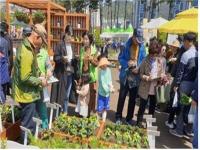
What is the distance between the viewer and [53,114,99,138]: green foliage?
4.54 m

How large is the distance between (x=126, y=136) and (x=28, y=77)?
140 cm

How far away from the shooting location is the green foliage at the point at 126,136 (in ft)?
14.6

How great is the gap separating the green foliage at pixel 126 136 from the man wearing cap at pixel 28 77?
964mm

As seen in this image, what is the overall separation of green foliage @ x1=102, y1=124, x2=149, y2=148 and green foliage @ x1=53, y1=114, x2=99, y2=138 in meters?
0.19

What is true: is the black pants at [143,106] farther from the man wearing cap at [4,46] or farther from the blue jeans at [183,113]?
the man wearing cap at [4,46]

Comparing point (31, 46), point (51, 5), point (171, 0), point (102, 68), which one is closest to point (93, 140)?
point (31, 46)

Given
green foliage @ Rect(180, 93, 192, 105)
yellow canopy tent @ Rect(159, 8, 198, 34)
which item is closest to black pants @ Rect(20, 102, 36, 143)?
green foliage @ Rect(180, 93, 192, 105)

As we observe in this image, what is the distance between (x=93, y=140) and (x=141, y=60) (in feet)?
6.53

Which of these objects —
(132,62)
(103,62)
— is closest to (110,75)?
(103,62)

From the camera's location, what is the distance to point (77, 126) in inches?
183

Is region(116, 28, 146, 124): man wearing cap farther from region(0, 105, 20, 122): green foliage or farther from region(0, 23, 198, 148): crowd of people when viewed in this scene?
region(0, 105, 20, 122): green foliage

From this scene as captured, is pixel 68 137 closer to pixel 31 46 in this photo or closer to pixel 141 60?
pixel 31 46

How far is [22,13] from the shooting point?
823 inches

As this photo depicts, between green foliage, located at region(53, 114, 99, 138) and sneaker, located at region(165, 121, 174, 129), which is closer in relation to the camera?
green foliage, located at region(53, 114, 99, 138)
